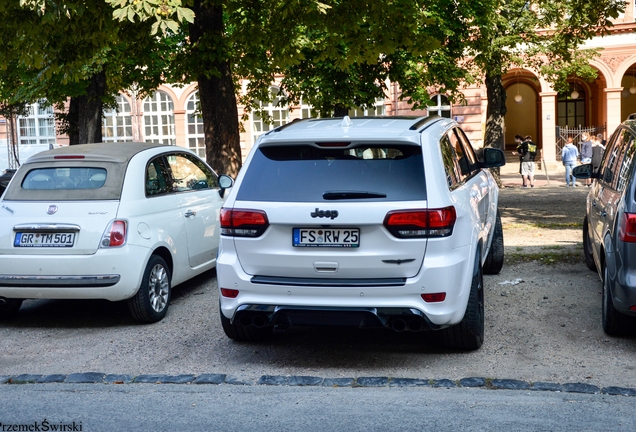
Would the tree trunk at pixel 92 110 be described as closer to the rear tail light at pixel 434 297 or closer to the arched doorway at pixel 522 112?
the rear tail light at pixel 434 297

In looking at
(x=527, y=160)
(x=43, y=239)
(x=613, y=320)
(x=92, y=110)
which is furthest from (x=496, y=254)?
(x=527, y=160)

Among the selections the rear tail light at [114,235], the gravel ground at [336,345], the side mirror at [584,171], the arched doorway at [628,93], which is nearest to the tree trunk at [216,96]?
the gravel ground at [336,345]

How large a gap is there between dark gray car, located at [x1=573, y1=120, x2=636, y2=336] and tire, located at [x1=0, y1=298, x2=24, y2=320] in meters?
5.46

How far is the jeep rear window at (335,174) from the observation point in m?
5.73

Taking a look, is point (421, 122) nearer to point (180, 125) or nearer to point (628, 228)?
point (628, 228)

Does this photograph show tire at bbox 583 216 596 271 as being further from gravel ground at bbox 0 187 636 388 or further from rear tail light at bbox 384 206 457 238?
rear tail light at bbox 384 206 457 238

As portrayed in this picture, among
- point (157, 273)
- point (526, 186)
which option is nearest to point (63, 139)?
point (526, 186)

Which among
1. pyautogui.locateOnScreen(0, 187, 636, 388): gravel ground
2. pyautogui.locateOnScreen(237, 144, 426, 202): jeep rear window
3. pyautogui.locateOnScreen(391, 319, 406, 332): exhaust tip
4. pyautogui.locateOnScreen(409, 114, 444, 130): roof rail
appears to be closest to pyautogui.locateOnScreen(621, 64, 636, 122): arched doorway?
pyautogui.locateOnScreen(0, 187, 636, 388): gravel ground

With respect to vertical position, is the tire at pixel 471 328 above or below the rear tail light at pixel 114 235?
below

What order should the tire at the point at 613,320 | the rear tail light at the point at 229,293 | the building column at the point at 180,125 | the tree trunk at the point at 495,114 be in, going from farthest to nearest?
the building column at the point at 180,125, the tree trunk at the point at 495,114, the tire at the point at 613,320, the rear tail light at the point at 229,293

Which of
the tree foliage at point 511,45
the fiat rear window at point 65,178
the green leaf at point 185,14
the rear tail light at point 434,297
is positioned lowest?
the rear tail light at point 434,297

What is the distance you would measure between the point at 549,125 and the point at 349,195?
32.4 meters

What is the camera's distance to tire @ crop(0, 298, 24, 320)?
8.12 metres

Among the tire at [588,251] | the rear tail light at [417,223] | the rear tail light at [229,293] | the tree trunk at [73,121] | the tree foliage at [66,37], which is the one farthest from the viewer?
the tree trunk at [73,121]
